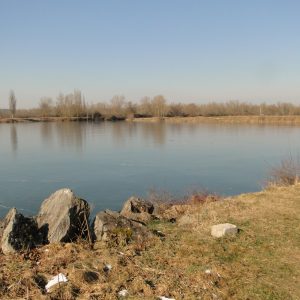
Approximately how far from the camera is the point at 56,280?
4.05 m

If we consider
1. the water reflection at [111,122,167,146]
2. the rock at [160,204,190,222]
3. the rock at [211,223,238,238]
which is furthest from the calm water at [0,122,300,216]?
the rock at [211,223,238,238]

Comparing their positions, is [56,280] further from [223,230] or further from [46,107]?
[46,107]

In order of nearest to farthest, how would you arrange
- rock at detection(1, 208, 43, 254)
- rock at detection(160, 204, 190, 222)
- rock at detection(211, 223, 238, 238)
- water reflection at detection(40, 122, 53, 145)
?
1. rock at detection(1, 208, 43, 254)
2. rock at detection(211, 223, 238, 238)
3. rock at detection(160, 204, 190, 222)
4. water reflection at detection(40, 122, 53, 145)

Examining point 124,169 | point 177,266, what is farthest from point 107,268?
point 124,169

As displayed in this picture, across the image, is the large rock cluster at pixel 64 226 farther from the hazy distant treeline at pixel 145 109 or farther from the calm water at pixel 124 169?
the hazy distant treeline at pixel 145 109

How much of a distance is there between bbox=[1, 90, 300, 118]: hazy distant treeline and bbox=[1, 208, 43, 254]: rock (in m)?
61.3

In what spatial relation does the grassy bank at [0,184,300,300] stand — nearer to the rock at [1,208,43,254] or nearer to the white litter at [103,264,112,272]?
the white litter at [103,264,112,272]

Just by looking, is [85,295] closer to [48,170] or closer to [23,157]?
[48,170]

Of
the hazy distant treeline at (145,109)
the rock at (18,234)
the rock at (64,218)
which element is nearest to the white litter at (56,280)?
the rock at (18,234)

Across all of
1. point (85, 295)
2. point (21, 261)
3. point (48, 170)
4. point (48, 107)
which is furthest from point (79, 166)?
point (48, 107)

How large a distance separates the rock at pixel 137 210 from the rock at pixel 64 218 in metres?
1.29

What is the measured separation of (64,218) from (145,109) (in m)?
67.4

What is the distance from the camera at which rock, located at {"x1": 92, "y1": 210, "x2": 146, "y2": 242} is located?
17.9 ft

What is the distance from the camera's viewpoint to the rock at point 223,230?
18.4 feet
